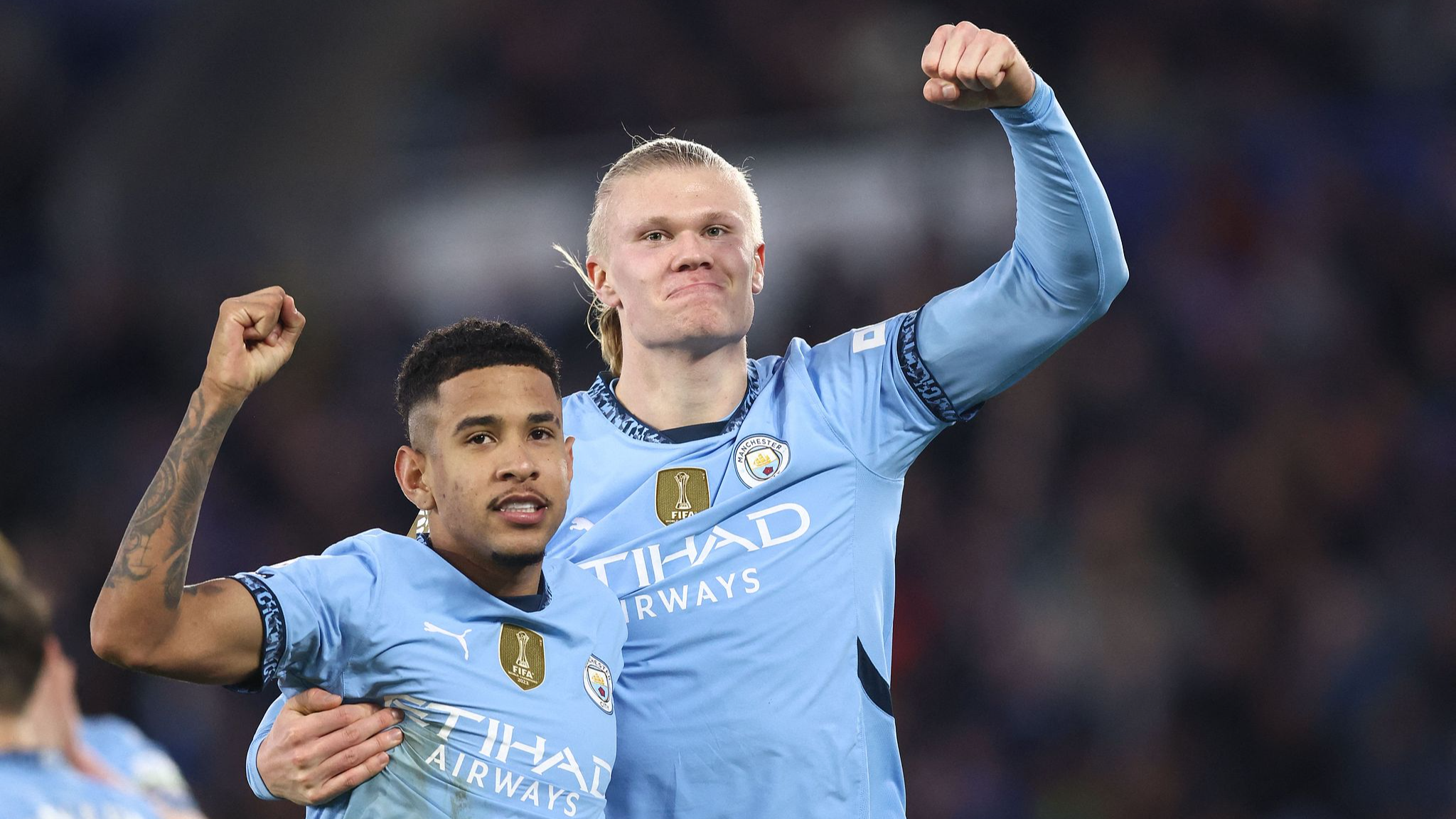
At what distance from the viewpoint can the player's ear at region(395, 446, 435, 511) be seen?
2.83 metres

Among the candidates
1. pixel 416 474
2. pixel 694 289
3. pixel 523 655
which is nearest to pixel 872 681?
pixel 523 655

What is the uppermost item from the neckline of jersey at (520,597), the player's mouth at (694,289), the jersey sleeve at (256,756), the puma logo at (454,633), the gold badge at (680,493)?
the player's mouth at (694,289)

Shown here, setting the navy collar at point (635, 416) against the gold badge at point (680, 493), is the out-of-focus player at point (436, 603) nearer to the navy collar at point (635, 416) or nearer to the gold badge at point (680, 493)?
the gold badge at point (680, 493)

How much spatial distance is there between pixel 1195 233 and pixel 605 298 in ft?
16.9

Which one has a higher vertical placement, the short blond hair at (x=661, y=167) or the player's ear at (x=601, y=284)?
the short blond hair at (x=661, y=167)

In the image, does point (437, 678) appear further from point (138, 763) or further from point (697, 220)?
point (697, 220)

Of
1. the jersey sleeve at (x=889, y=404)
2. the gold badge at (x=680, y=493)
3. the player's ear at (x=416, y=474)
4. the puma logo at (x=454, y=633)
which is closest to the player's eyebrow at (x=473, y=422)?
the player's ear at (x=416, y=474)

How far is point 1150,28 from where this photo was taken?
8766 millimetres

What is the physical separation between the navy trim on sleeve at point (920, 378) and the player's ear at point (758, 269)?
37cm

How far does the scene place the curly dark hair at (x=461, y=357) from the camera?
2832mm

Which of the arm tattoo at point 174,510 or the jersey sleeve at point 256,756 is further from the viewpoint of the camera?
the jersey sleeve at point 256,756

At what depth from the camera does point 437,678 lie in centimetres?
265

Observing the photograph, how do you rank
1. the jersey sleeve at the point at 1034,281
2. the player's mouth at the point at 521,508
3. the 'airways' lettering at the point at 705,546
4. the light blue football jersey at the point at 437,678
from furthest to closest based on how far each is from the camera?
the 'airways' lettering at the point at 705,546 < the jersey sleeve at the point at 1034,281 < the player's mouth at the point at 521,508 < the light blue football jersey at the point at 437,678

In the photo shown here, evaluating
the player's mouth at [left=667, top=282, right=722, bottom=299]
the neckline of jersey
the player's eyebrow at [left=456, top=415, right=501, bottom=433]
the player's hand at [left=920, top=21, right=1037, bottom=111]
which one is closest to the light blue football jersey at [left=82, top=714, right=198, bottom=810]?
the neckline of jersey
